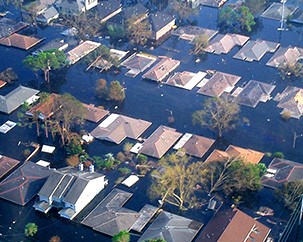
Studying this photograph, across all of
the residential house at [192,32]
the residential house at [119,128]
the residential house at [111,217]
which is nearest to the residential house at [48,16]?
the residential house at [192,32]

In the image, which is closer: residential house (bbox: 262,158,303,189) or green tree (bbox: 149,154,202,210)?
green tree (bbox: 149,154,202,210)

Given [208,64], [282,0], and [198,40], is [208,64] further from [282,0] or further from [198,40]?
[282,0]

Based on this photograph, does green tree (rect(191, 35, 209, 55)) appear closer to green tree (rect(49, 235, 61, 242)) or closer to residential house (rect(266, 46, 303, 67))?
residential house (rect(266, 46, 303, 67))

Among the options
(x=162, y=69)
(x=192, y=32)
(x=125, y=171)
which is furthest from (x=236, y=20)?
(x=125, y=171)

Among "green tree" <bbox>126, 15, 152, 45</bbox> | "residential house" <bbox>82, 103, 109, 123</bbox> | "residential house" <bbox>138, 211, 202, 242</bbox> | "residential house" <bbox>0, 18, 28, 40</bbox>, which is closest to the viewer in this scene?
"residential house" <bbox>138, 211, 202, 242</bbox>

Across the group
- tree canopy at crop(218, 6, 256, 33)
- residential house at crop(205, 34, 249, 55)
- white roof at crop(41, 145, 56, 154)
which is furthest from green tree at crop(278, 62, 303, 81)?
white roof at crop(41, 145, 56, 154)

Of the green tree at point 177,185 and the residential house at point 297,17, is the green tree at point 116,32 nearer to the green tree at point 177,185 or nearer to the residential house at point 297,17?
the residential house at point 297,17
